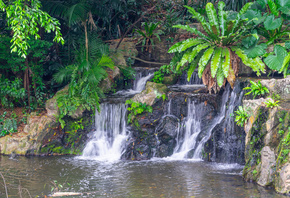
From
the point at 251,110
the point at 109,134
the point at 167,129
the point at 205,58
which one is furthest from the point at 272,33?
the point at 109,134

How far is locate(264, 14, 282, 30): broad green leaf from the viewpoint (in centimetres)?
896

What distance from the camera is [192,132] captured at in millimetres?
9836

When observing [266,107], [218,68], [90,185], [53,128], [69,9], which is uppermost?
[69,9]

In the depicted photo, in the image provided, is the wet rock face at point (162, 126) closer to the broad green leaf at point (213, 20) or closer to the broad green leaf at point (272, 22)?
the broad green leaf at point (213, 20)

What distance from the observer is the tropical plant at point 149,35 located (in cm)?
1462

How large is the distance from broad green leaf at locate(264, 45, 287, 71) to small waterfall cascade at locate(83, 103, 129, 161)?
470 centimetres

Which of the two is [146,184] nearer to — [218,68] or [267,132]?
Answer: [267,132]

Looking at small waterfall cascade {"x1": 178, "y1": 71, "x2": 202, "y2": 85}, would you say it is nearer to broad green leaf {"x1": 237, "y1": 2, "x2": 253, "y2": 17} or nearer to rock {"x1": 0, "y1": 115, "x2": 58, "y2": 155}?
broad green leaf {"x1": 237, "y1": 2, "x2": 253, "y2": 17}

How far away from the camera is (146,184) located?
6.78 metres

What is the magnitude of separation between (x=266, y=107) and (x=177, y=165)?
285 cm

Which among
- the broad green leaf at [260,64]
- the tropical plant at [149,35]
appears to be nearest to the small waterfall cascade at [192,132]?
the broad green leaf at [260,64]

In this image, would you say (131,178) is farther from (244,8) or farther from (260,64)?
(244,8)

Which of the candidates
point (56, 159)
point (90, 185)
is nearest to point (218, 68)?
point (90, 185)

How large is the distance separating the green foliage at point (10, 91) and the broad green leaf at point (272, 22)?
846cm
